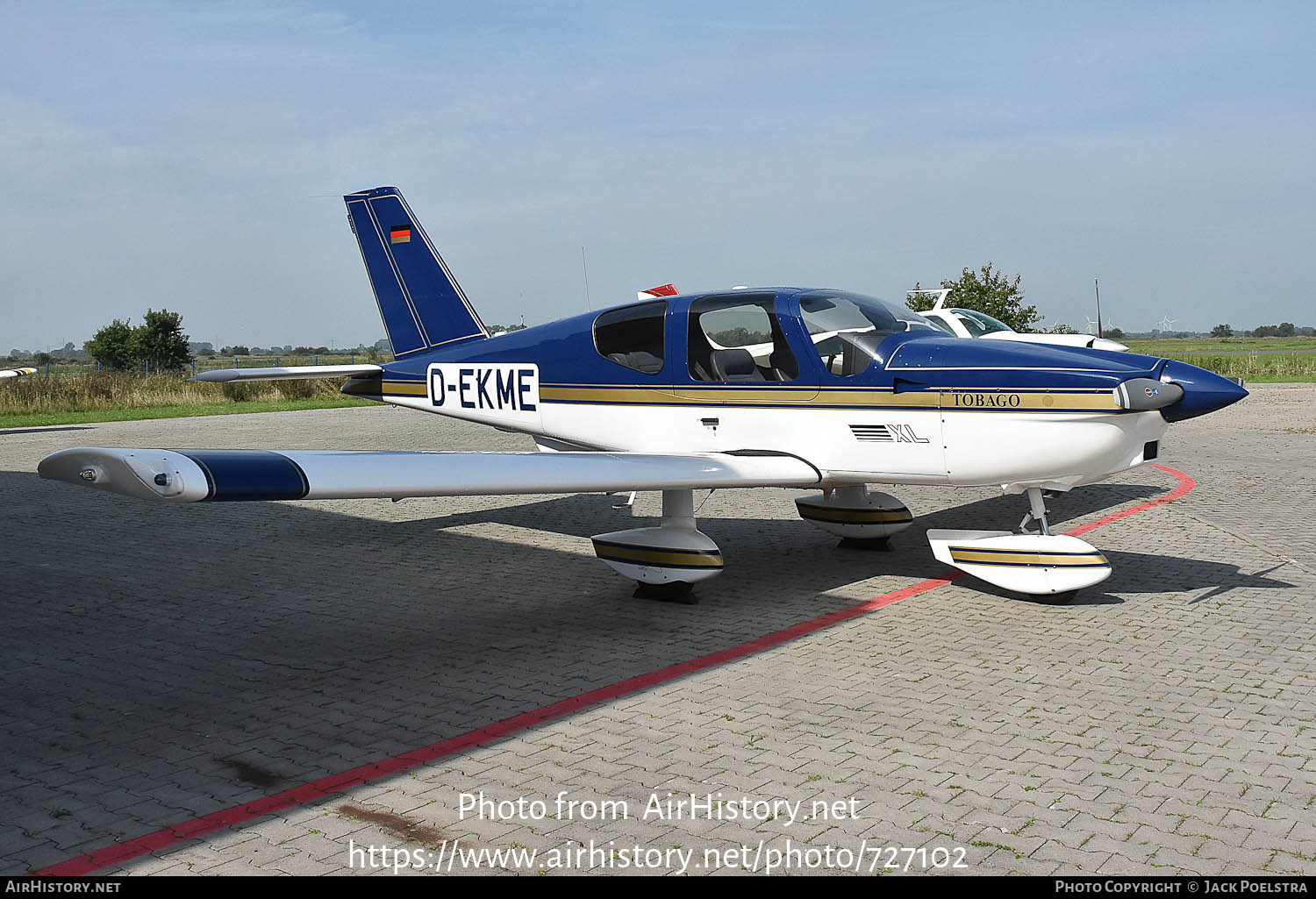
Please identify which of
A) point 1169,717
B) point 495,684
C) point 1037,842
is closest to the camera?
point 1037,842

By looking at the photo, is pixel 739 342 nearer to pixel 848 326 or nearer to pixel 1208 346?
pixel 848 326

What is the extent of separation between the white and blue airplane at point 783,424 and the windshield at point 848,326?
14 millimetres

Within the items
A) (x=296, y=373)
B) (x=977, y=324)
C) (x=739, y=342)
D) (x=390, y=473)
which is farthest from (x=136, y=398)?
(x=390, y=473)

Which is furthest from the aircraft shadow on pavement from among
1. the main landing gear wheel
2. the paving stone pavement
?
the main landing gear wheel

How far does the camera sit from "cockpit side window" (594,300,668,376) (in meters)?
8.10

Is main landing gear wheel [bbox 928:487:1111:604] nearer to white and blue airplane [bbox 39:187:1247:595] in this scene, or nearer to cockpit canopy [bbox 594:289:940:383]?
white and blue airplane [bbox 39:187:1247:595]

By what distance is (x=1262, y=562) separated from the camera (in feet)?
27.6

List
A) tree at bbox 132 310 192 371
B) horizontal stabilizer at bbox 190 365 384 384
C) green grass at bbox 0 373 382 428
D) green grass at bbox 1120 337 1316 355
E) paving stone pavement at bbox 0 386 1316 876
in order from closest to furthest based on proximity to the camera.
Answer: paving stone pavement at bbox 0 386 1316 876 → horizontal stabilizer at bbox 190 365 384 384 → green grass at bbox 0 373 382 428 → tree at bbox 132 310 192 371 → green grass at bbox 1120 337 1316 355

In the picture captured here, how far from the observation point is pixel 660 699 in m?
5.31

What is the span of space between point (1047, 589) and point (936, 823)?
357 cm

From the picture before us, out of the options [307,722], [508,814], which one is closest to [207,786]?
[307,722]

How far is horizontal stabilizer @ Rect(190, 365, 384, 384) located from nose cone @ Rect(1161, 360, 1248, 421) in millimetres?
7103

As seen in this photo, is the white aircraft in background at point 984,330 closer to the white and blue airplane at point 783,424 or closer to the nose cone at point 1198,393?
the white and blue airplane at point 783,424

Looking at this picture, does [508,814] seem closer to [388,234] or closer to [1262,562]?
[1262,562]
